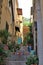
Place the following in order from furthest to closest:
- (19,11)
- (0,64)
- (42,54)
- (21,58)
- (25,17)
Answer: (25,17) < (19,11) < (21,58) < (0,64) < (42,54)

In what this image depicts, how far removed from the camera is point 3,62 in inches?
453

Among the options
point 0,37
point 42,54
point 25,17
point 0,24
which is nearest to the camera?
point 42,54

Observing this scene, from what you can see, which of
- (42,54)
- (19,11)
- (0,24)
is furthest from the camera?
(19,11)

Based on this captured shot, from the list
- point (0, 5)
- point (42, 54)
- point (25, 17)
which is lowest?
point (25, 17)

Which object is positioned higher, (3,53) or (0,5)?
(0,5)

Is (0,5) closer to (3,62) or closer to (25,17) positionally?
(3,62)

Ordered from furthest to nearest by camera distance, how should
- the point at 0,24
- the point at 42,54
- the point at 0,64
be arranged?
the point at 0,24 → the point at 0,64 → the point at 42,54

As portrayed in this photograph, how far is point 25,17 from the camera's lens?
53.0 meters

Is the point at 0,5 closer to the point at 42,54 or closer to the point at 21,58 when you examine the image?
the point at 21,58

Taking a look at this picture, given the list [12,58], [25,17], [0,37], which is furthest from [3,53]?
[25,17]

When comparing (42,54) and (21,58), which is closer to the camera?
(42,54)

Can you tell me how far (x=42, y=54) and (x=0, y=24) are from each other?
8261 mm

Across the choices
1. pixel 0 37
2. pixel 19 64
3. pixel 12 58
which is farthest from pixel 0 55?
pixel 0 37

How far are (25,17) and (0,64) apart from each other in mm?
42069
